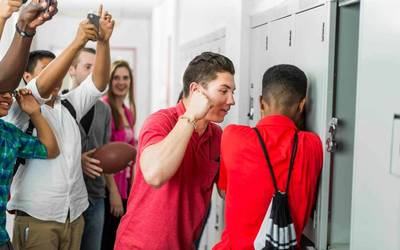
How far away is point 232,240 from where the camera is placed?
179 cm

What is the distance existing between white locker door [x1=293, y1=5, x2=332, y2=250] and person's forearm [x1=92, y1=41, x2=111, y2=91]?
967 mm

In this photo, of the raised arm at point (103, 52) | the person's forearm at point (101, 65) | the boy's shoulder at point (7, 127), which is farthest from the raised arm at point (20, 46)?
the person's forearm at point (101, 65)

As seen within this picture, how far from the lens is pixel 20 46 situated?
183 centimetres

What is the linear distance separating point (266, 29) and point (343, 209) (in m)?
0.95

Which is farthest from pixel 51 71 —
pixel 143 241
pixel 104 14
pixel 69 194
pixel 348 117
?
pixel 348 117

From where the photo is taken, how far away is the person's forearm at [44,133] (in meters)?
2.16

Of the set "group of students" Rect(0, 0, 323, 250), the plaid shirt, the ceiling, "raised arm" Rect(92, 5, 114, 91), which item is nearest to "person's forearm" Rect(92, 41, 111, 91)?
A: "raised arm" Rect(92, 5, 114, 91)

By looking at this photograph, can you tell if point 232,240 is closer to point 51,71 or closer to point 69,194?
point 69,194

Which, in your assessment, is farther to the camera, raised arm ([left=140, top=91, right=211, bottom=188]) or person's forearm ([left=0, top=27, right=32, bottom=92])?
person's forearm ([left=0, top=27, right=32, bottom=92])

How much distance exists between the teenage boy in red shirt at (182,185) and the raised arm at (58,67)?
61 cm

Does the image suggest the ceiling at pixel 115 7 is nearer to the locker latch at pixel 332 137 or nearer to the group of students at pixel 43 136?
the group of students at pixel 43 136

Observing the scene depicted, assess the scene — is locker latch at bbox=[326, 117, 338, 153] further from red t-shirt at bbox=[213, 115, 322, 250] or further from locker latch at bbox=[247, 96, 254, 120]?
locker latch at bbox=[247, 96, 254, 120]

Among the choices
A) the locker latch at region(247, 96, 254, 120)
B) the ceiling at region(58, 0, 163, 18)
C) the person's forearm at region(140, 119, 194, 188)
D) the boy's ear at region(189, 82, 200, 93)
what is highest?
the ceiling at region(58, 0, 163, 18)

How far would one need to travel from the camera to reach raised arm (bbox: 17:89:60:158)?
2146 millimetres
